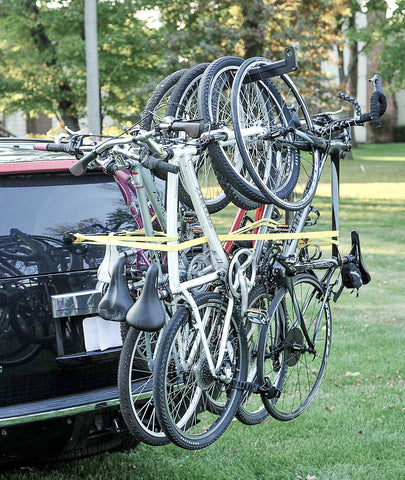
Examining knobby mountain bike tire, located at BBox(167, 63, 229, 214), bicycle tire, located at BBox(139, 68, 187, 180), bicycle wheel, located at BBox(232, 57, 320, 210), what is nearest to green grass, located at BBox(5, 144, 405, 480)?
bicycle wheel, located at BBox(232, 57, 320, 210)

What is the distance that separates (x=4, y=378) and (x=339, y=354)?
3.78m

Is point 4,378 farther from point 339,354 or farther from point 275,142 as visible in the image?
point 339,354

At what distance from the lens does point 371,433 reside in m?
5.07

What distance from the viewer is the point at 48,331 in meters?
3.77

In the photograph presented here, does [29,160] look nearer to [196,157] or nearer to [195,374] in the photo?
[196,157]

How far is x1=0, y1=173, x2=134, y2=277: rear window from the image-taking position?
3.80 metres

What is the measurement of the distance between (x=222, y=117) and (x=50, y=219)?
38.9 inches

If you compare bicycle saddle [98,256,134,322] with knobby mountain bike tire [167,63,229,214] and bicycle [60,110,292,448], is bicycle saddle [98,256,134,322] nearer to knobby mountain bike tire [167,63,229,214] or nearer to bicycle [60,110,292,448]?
bicycle [60,110,292,448]

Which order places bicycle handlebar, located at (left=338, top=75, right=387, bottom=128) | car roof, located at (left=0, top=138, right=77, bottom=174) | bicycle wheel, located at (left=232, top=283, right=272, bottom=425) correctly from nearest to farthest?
car roof, located at (left=0, top=138, right=77, bottom=174) < bicycle wheel, located at (left=232, top=283, right=272, bottom=425) < bicycle handlebar, located at (left=338, top=75, right=387, bottom=128)

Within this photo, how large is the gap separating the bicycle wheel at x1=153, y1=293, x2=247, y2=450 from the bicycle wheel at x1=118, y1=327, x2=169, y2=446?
0.13 meters

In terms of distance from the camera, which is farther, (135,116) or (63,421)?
(135,116)

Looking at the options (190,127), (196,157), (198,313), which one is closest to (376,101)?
(196,157)

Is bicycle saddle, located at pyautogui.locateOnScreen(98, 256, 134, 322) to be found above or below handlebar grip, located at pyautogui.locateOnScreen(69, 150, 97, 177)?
below

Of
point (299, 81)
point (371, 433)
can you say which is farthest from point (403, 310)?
point (299, 81)
